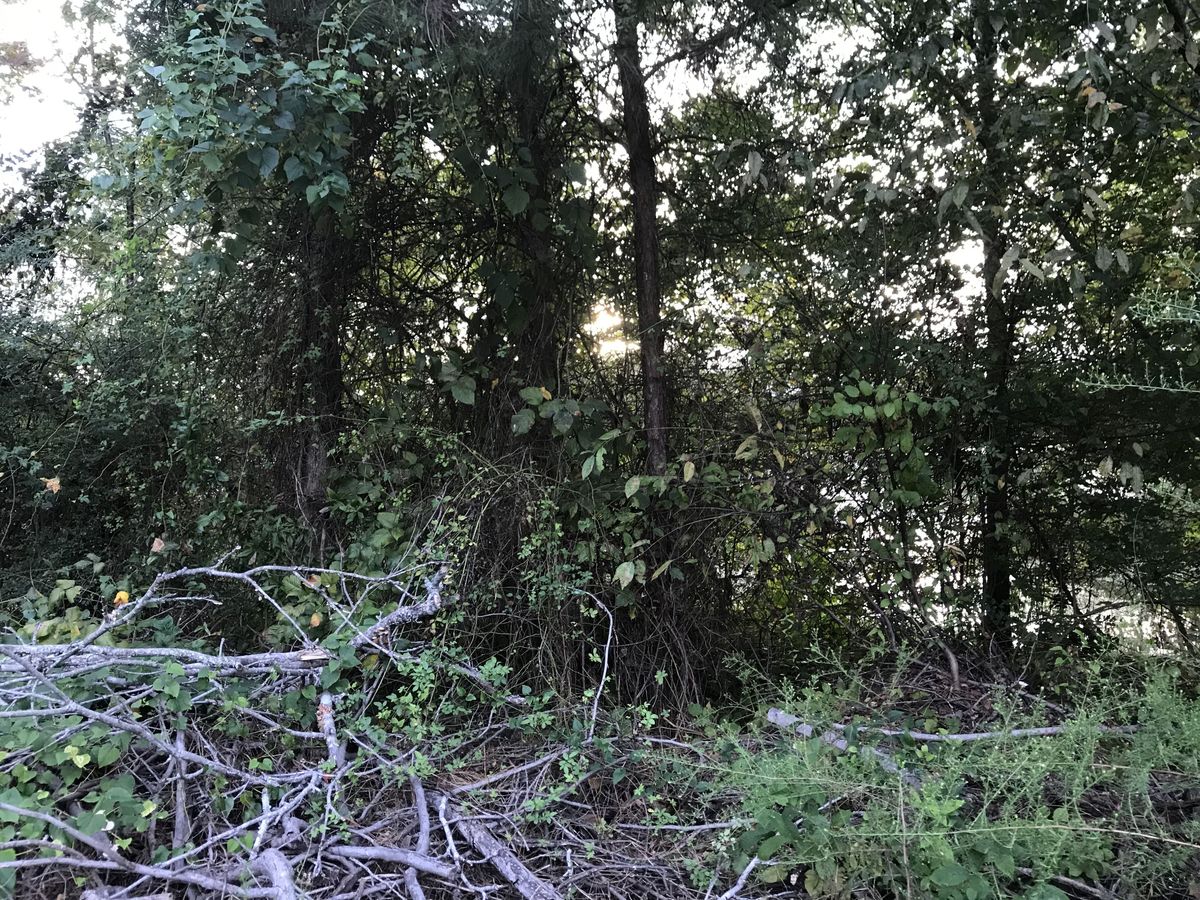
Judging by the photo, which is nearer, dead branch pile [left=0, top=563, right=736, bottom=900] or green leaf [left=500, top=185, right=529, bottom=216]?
dead branch pile [left=0, top=563, right=736, bottom=900]

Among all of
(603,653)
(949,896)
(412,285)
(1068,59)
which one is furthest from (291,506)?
(1068,59)

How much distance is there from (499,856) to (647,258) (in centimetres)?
261

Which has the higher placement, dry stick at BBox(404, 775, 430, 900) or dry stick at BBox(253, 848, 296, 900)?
dry stick at BBox(253, 848, 296, 900)

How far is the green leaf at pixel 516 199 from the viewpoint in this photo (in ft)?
10.3

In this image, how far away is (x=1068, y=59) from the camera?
3.08 meters

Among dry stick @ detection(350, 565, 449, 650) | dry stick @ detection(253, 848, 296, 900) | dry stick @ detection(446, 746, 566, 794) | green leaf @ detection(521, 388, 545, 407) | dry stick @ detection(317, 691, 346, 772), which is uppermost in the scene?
green leaf @ detection(521, 388, 545, 407)

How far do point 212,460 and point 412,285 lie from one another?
1.37 m

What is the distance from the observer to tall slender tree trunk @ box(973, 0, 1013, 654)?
3.24 metres

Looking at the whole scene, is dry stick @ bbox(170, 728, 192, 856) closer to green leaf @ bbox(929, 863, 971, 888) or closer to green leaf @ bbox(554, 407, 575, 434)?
green leaf @ bbox(554, 407, 575, 434)

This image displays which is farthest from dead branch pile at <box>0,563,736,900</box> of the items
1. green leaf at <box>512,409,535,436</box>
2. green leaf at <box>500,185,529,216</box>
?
green leaf at <box>500,185,529,216</box>

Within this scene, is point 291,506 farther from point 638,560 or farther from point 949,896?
point 949,896

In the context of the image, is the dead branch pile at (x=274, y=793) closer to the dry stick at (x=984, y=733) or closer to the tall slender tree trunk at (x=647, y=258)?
the dry stick at (x=984, y=733)

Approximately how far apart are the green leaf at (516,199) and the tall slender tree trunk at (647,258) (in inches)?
25.9

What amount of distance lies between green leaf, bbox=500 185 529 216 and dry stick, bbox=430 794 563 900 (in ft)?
7.57
